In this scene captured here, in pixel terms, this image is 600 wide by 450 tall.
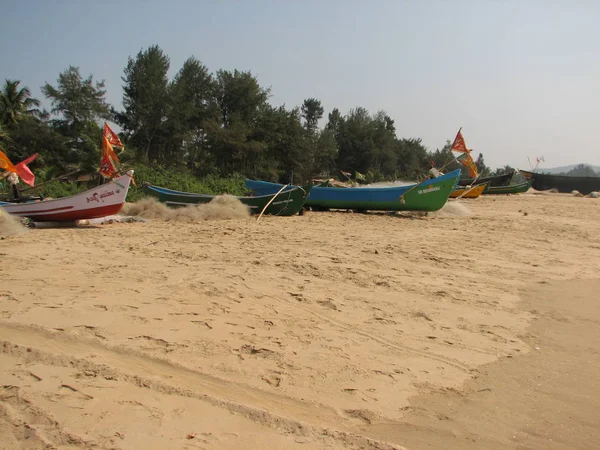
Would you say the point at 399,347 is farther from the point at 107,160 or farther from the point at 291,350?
the point at 107,160

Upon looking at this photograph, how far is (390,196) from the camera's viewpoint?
14.5 meters

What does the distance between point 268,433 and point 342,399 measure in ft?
2.03

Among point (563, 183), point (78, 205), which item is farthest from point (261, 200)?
point (563, 183)

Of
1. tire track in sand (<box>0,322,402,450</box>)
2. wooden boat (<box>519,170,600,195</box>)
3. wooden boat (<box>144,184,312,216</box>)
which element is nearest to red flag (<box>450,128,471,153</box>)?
wooden boat (<box>144,184,312,216</box>)

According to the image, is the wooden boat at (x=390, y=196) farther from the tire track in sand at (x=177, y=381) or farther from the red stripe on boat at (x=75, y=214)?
the tire track in sand at (x=177, y=381)

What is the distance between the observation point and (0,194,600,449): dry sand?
275cm

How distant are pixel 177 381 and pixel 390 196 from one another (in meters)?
12.1

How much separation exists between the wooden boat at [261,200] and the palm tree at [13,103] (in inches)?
946

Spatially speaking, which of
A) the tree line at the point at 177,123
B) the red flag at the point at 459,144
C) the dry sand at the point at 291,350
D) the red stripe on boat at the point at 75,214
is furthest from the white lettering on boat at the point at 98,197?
the tree line at the point at 177,123

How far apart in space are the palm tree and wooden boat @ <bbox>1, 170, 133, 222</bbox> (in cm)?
2558

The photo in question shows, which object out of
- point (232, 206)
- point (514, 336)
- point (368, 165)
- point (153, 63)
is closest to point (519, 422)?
point (514, 336)

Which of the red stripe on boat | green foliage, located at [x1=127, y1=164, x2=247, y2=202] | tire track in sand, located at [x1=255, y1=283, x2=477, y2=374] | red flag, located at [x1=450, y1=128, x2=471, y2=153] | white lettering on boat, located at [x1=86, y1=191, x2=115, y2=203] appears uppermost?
red flag, located at [x1=450, y1=128, x2=471, y2=153]

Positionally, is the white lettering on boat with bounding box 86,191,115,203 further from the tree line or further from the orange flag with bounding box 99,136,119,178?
the tree line

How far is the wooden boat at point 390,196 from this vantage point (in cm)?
1423
